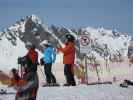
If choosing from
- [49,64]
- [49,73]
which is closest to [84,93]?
[49,73]

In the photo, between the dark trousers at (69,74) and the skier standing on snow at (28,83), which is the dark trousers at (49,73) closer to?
the dark trousers at (69,74)

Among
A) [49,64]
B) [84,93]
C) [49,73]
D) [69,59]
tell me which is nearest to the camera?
[84,93]

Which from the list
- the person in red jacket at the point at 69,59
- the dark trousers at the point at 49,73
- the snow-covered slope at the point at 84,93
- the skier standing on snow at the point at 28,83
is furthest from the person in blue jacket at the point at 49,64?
the skier standing on snow at the point at 28,83

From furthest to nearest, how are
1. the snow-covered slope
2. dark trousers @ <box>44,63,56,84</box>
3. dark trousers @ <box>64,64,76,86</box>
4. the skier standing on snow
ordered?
1. dark trousers @ <box>44,63,56,84</box>
2. dark trousers @ <box>64,64,76,86</box>
3. the snow-covered slope
4. the skier standing on snow

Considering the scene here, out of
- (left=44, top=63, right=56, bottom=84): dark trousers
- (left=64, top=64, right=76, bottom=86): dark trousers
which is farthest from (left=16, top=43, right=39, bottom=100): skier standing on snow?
(left=44, top=63, right=56, bottom=84): dark trousers

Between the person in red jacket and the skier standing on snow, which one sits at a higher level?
the person in red jacket

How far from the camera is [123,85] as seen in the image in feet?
61.1

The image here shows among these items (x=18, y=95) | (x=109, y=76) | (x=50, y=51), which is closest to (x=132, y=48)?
(x=109, y=76)

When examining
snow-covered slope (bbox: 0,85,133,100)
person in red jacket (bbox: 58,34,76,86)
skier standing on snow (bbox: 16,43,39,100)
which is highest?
person in red jacket (bbox: 58,34,76,86)

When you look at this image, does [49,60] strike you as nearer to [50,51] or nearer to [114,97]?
[50,51]

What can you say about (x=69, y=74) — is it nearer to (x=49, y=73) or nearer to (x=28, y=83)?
(x=49, y=73)

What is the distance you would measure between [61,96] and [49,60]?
147 inches

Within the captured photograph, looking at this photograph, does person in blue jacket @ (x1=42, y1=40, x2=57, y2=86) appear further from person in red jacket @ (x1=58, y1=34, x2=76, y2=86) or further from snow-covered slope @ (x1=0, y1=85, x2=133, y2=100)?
snow-covered slope @ (x1=0, y1=85, x2=133, y2=100)

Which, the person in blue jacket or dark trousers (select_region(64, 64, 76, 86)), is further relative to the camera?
the person in blue jacket
